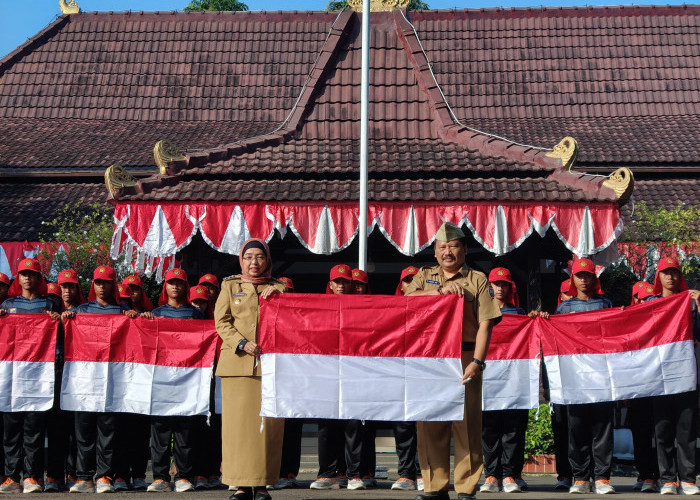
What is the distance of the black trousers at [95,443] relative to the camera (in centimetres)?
911

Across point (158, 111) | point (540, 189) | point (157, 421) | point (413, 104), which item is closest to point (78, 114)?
point (158, 111)

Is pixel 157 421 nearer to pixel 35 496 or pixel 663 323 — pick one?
pixel 35 496

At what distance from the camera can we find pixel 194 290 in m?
9.98

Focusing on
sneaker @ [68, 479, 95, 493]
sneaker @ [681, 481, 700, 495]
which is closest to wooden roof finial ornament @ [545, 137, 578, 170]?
sneaker @ [681, 481, 700, 495]

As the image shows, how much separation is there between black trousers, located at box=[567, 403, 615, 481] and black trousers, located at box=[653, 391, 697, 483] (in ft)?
1.33

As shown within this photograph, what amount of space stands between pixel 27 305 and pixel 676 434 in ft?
18.4

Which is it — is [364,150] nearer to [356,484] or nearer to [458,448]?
[356,484]

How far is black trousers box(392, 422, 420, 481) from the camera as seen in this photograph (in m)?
9.51

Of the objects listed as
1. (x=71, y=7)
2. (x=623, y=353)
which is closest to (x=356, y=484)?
(x=623, y=353)

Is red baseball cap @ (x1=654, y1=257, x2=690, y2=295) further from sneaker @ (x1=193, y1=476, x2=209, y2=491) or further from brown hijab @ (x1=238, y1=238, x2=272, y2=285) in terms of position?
sneaker @ (x1=193, y1=476, x2=209, y2=491)

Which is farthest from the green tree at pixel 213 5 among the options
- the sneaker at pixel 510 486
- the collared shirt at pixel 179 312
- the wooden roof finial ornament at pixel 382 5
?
the sneaker at pixel 510 486

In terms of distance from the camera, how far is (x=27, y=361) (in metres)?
9.54

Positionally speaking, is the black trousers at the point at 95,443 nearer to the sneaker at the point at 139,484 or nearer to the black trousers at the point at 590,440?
the sneaker at the point at 139,484

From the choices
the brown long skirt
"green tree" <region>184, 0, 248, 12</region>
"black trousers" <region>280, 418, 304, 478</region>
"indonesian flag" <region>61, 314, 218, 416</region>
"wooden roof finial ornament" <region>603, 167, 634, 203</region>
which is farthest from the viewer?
"green tree" <region>184, 0, 248, 12</region>
